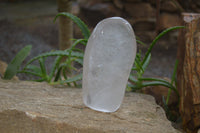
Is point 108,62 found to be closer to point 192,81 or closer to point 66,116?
point 66,116

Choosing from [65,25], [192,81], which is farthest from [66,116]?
[65,25]

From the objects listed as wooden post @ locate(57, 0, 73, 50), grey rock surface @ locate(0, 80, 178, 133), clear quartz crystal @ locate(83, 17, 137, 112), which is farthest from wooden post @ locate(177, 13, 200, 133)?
wooden post @ locate(57, 0, 73, 50)

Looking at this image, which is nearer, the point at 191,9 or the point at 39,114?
the point at 39,114

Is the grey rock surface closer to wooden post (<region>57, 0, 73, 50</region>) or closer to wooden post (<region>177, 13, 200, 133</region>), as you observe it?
wooden post (<region>177, 13, 200, 133</region>)

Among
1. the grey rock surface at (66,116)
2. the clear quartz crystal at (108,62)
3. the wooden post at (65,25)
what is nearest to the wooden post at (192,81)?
the grey rock surface at (66,116)

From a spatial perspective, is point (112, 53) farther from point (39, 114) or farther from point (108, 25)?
point (39, 114)

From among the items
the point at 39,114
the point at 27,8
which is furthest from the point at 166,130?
the point at 27,8

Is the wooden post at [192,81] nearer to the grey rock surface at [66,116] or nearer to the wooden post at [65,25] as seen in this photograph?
the grey rock surface at [66,116]
